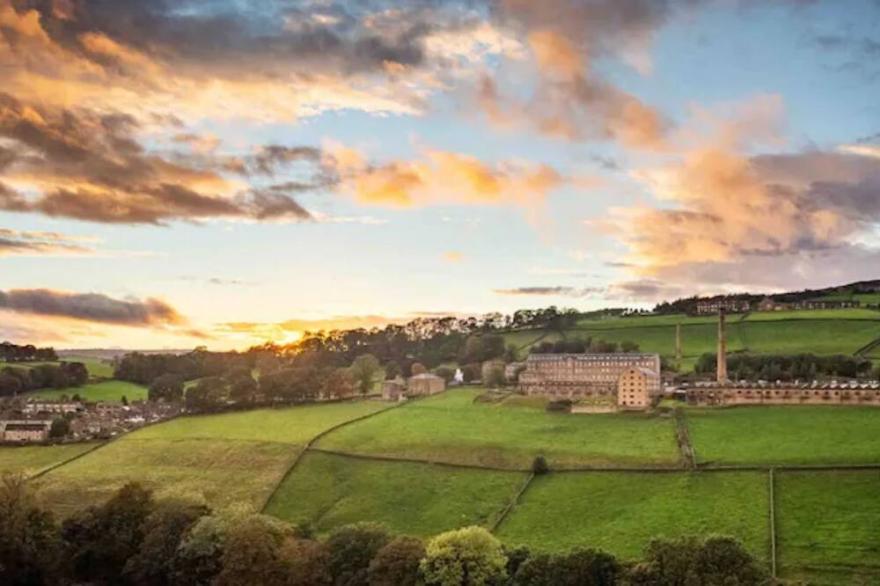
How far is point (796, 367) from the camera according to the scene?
134375mm

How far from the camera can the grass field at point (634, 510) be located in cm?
7431

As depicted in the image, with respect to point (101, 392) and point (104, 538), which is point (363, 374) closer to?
point (101, 392)

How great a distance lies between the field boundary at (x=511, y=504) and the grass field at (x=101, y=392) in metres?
102

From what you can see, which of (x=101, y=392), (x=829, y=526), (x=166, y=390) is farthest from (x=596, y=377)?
(x=101, y=392)

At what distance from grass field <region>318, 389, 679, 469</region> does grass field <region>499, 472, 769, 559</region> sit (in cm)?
524

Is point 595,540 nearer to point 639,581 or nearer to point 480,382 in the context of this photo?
point 639,581

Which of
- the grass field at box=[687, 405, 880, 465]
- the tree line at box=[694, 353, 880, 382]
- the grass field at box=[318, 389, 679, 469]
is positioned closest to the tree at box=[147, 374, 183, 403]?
the grass field at box=[318, 389, 679, 469]

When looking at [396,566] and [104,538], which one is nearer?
[396,566]

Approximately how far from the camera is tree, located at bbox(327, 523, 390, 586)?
68.8 metres

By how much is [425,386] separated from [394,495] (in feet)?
194

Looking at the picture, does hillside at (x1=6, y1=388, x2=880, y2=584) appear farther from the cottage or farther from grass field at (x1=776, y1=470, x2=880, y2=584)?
the cottage

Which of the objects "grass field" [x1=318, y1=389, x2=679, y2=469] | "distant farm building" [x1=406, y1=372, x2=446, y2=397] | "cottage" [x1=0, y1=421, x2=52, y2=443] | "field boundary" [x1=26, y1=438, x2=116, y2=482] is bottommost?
"field boundary" [x1=26, y1=438, x2=116, y2=482]

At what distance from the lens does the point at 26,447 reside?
12644 centimetres

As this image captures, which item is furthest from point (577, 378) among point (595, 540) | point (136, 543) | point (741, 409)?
point (136, 543)
